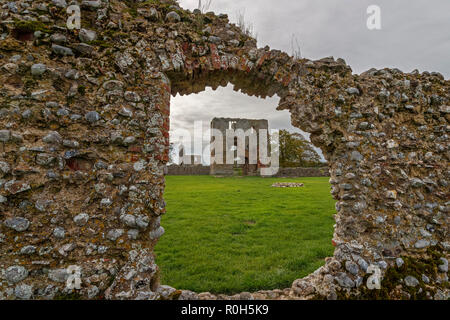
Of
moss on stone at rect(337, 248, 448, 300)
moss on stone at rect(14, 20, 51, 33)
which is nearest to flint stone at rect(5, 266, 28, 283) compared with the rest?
moss on stone at rect(14, 20, 51, 33)

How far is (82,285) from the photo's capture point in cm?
208

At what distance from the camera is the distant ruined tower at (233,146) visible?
25109 mm

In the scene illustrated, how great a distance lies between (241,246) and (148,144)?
3.18 meters

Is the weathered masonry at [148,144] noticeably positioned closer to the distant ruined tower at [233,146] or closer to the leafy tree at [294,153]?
the distant ruined tower at [233,146]

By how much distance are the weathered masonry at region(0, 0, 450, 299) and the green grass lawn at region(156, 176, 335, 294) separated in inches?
34.9

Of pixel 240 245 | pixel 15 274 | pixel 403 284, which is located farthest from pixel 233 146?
pixel 15 274

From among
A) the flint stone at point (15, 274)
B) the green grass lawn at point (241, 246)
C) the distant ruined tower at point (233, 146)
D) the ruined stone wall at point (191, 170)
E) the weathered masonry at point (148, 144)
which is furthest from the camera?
the ruined stone wall at point (191, 170)

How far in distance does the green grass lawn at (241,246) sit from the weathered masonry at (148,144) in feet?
2.91

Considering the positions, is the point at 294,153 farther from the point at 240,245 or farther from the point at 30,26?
the point at 30,26

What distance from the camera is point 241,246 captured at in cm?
455

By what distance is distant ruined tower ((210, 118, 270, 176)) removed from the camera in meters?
25.1

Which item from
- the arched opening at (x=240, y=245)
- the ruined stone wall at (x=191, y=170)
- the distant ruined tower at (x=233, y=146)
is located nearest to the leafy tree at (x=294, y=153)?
the distant ruined tower at (x=233, y=146)

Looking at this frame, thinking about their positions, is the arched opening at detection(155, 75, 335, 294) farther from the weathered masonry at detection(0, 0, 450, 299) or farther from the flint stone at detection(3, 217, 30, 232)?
the flint stone at detection(3, 217, 30, 232)
